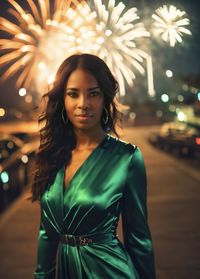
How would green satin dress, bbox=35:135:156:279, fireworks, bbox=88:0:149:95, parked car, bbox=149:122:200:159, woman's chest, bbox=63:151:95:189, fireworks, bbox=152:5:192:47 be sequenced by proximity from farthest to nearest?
1. parked car, bbox=149:122:200:159
2. fireworks, bbox=88:0:149:95
3. fireworks, bbox=152:5:192:47
4. woman's chest, bbox=63:151:95:189
5. green satin dress, bbox=35:135:156:279

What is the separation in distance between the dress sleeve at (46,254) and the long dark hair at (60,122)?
0.22m

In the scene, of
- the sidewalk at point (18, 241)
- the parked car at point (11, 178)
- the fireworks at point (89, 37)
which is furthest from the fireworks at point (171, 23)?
the parked car at point (11, 178)

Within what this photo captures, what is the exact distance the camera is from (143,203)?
2174 millimetres

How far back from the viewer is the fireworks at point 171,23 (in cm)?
467

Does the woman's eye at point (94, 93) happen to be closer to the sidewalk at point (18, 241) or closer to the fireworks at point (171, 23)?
the fireworks at point (171, 23)

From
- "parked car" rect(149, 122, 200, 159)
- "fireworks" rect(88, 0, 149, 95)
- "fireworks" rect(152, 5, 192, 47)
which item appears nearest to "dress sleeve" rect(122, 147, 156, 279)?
"fireworks" rect(152, 5, 192, 47)

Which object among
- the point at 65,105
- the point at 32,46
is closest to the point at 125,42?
the point at 32,46

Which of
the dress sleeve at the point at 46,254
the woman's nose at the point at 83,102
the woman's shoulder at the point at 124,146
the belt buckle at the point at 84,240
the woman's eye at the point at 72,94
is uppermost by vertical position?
the woman's eye at the point at 72,94

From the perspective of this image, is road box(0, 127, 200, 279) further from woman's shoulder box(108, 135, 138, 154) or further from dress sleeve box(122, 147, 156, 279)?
woman's shoulder box(108, 135, 138, 154)

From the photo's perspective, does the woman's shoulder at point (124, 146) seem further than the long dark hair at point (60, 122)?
No

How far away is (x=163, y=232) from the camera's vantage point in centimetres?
768

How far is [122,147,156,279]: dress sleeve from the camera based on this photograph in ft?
6.97

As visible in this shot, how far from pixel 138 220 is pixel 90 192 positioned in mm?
289

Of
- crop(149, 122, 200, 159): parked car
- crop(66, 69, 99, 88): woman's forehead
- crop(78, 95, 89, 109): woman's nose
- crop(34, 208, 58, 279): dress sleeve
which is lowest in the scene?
crop(149, 122, 200, 159): parked car
